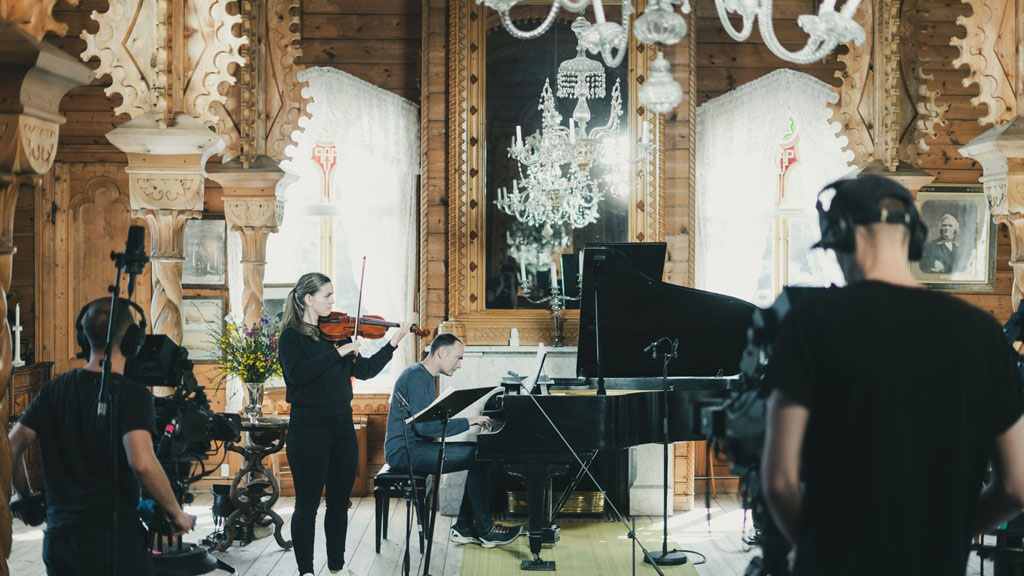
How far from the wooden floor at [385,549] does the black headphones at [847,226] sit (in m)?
3.86

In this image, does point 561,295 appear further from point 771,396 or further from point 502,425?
point 771,396

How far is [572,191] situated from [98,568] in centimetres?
517

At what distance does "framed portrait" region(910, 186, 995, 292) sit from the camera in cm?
856

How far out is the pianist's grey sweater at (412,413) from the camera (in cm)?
606

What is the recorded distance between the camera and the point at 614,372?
247 inches

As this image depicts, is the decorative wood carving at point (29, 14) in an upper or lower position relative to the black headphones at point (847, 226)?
upper

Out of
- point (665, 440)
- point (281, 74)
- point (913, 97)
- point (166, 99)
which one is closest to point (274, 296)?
point (281, 74)

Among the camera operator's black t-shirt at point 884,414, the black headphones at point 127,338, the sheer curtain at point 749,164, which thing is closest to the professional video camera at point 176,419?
the black headphones at point 127,338

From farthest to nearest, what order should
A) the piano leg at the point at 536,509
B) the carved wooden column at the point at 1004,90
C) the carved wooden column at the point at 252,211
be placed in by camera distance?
the carved wooden column at the point at 252,211 < the piano leg at the point at 536,509 < the carved wooden column at the point at 1004,90

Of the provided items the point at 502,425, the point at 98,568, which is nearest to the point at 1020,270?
the point at 502,425

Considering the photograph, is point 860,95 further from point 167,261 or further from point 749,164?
point 167,261

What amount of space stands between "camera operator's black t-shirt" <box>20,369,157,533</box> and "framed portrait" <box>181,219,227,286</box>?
543 centimetres

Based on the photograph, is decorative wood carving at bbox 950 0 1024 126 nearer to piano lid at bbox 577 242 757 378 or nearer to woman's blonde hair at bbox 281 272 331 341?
piano lid at bbox 577 242 757 378

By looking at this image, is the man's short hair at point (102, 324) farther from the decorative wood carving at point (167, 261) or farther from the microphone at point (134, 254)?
the decorative wood carving at point (167, 261)
